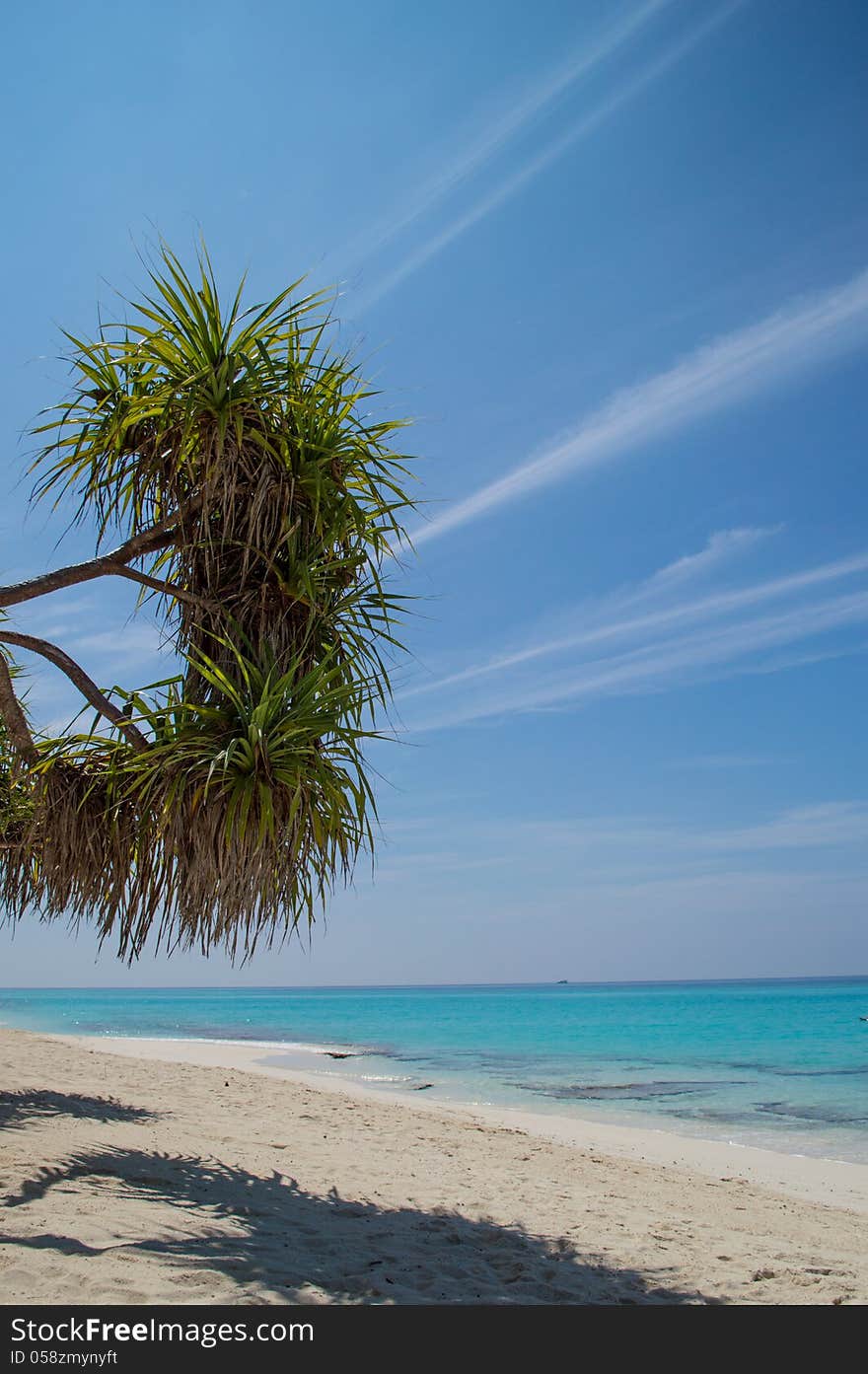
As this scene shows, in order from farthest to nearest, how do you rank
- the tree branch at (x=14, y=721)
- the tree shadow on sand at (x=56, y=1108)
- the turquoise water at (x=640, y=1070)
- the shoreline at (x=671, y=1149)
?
the turquoise water at (x=640, y=1070) → the shoreline at (x=671, y=1149) → the tree shadow on sand at (x=56, y=1108) → the tree branch at (x=14, y=721)

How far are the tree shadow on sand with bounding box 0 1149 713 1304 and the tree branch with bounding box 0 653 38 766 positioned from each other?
204 centimetres

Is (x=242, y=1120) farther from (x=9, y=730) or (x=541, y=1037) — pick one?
(x=541, y=1037)

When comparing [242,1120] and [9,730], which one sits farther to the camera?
[242,1120]

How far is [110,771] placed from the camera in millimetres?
4102

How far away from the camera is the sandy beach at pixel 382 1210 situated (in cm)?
329

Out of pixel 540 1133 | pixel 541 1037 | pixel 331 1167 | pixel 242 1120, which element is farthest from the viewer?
pixel 541 1037

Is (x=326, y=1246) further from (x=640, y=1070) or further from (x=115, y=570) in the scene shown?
(x=640, y=1070)

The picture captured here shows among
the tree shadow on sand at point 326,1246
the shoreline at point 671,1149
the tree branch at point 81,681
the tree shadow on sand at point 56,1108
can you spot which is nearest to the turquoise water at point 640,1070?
the shoreline at point 671,1149

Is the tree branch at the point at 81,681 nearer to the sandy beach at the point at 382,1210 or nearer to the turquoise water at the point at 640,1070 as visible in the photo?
the sandy beach at the point at 382,1210

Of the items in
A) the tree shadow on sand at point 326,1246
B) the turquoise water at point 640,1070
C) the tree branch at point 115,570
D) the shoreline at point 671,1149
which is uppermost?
the tree branch at point 115,570

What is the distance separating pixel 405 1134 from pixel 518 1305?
4.91m

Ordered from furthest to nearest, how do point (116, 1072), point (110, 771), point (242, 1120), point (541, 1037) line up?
1. point (541, 1037)
2. point (116, 1072)
3. point (242, 1120)
4. point (110, 771)

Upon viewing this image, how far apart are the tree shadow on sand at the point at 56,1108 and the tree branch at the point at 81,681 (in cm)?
349
